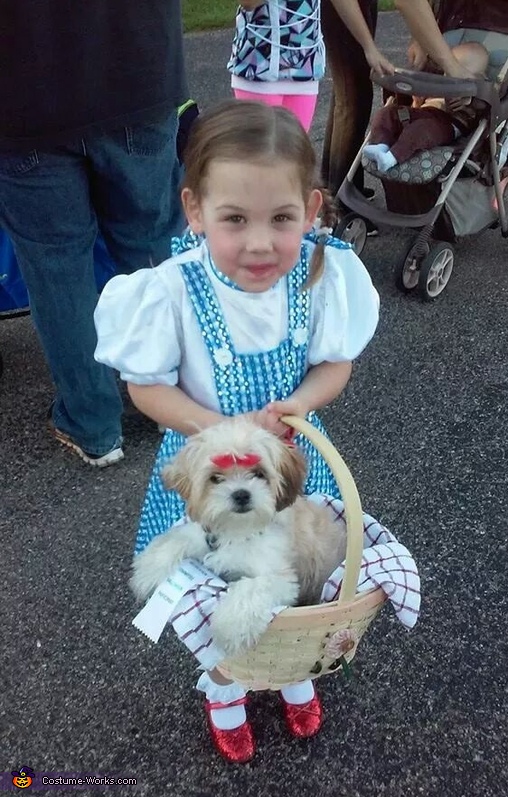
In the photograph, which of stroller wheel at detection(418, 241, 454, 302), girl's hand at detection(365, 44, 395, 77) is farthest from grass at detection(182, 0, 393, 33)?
stroller wheel at detection(418, 241, 454, 302)

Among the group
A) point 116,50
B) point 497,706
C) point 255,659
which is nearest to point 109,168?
point 116,50

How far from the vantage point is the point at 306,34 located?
2.91m

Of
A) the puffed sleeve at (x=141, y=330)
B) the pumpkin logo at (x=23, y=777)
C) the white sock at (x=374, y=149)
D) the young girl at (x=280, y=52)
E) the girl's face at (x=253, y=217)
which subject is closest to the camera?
the girl's face at (x=253, y=217)

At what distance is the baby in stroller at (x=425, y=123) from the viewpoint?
3.19 m

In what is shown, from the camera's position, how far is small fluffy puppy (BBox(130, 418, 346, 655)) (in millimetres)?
1252

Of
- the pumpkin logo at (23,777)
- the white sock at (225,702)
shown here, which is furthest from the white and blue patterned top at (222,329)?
the pumpkin logo at (23,777)

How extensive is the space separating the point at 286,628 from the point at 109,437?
136cm

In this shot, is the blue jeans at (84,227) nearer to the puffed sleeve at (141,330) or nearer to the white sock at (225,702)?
the puffed sleeve at (141,330)

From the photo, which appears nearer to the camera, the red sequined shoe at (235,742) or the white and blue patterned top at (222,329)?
the white and blue patterned top at (222,329)

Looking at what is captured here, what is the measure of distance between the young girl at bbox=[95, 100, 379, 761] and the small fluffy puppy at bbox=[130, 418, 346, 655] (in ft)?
0.36

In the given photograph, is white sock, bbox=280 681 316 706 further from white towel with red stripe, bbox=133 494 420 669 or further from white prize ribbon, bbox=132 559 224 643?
white prize ribbon, bbox=132 559 224 643

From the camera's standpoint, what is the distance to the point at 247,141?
1.34 meters

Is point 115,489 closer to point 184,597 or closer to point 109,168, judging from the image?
point 109,168

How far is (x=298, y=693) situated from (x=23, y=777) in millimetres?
614
